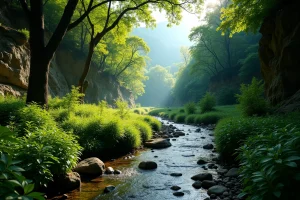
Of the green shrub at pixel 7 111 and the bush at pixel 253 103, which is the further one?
the bush at pixel 253 103

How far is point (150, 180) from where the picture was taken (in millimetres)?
6812

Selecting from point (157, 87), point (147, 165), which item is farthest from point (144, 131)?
point (157, 87)

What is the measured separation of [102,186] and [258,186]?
Answer: 453 centimetres

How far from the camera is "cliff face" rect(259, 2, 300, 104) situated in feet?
41.1

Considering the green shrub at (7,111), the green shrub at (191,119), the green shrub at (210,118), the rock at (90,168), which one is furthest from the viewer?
the green shrub at (191,119)

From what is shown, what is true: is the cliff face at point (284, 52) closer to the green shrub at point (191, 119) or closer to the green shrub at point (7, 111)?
the green shrub at point (191, 119)

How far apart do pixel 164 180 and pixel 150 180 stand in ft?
1.43

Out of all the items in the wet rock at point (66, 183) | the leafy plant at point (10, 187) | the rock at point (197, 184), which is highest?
the leafy plant at point (10, 187)

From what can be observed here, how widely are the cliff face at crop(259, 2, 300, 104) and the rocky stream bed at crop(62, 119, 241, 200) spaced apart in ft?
22.7

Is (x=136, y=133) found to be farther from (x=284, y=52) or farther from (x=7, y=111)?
(x=284, y=52)

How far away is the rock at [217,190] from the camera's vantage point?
5.43m

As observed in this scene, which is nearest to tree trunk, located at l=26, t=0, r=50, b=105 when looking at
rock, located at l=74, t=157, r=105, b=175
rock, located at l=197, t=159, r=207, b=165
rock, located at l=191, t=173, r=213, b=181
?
rock, located at l=74, t=157, r=105, b=175

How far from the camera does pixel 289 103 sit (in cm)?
1151

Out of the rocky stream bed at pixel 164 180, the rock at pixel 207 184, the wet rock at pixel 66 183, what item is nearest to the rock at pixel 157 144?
the rocky stream bed at pixel 164 180
